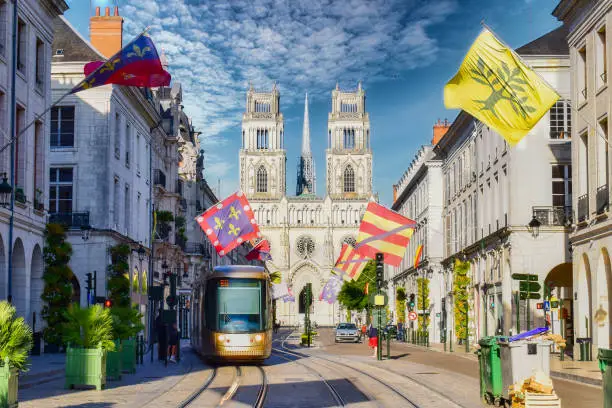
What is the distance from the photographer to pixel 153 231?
176 feet

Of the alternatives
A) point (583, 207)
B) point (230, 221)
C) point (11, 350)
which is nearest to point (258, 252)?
point (230, 221)

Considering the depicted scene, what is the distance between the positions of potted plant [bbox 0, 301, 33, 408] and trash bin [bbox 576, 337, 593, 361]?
70.7 ft

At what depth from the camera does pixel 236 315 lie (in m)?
28.6

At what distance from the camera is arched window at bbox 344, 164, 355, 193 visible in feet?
489

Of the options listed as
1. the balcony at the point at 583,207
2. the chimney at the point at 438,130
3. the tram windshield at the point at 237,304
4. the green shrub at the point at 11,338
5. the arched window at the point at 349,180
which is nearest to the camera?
the green shrub at the point at 11,338

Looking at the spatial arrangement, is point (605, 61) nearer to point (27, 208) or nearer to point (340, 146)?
point (27, 208)

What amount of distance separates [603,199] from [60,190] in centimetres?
2417

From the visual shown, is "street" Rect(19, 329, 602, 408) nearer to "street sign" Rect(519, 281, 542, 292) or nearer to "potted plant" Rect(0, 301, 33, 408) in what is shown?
"potted plant" Rect(0, 301, 33, 408)

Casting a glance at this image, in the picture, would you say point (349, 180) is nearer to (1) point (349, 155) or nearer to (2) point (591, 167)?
(1) point (349, 155)

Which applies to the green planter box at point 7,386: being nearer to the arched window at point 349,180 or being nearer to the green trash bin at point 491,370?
the green trash bin at point 491,370

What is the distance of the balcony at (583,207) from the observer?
31391mm

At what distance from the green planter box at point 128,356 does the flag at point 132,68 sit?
8133 millimetres

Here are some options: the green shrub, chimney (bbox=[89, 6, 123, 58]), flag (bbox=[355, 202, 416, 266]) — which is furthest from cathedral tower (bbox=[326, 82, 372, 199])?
the green shrub

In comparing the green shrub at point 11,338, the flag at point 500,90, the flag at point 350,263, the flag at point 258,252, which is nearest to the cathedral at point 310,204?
the flag at point 258,252
